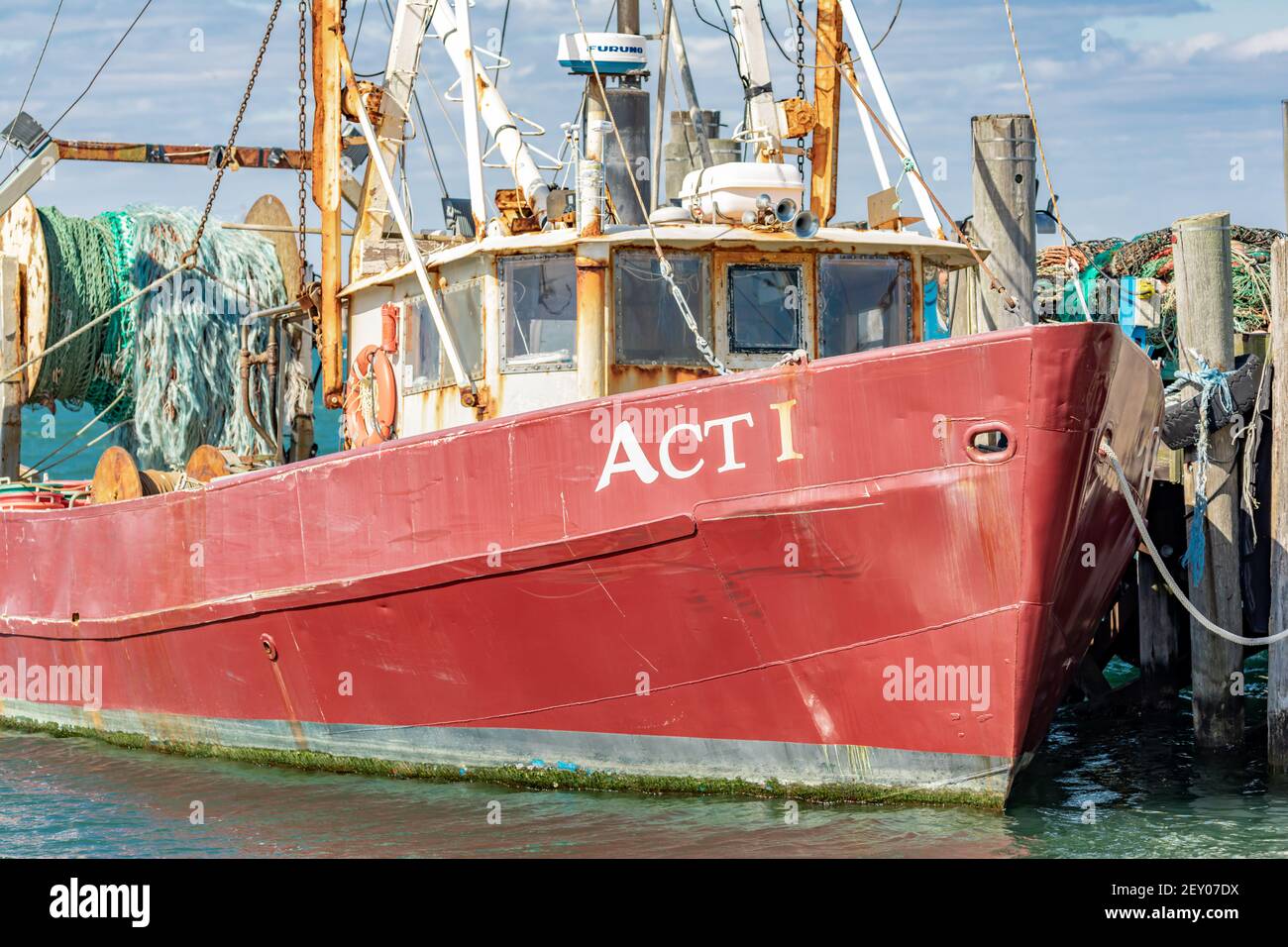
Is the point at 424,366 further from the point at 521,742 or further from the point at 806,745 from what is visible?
the point at 806,745

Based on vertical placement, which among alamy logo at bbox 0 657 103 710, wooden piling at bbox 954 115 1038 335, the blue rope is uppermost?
wooden piling at bbox 954 115 1038 335

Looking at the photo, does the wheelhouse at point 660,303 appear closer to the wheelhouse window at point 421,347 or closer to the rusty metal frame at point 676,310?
the rusty metal frame at point 676,310

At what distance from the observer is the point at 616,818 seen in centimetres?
903

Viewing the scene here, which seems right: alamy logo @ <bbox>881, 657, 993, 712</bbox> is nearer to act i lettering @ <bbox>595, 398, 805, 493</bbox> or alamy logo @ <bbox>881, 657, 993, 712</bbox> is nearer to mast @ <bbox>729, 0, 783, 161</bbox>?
act i lettering @ <bbox>595, 398, 805, 493</bbox>

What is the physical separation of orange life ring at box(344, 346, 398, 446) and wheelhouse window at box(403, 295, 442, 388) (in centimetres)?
17

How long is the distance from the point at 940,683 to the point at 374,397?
4.59 m

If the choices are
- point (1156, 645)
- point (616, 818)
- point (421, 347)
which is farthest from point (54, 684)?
point (1156, 645)

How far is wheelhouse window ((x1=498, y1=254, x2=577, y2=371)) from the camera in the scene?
385 inches

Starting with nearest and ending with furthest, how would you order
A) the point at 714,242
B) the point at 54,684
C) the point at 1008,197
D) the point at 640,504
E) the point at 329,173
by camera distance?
the point at 640,504, the point at 714,242, the point at 1008,197, the point at 329,173, the point at 54,684

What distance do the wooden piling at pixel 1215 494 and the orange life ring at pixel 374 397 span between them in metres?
5.19

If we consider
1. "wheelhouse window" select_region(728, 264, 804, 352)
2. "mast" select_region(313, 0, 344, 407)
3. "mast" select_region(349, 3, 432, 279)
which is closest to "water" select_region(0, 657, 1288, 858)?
"wheelhouse window" select_region(728, 264, 804, 352)

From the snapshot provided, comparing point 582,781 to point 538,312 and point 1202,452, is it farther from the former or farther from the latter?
point 1202,452

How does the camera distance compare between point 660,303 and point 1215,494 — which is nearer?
point 660,303
